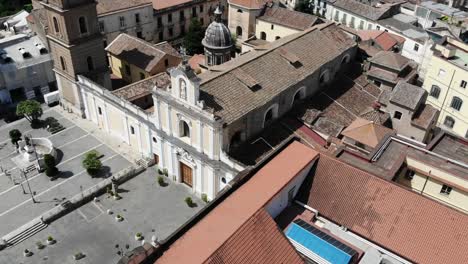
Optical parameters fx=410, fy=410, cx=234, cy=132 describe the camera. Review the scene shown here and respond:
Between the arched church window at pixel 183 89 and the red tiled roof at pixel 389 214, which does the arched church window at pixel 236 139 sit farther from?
the red tiled roof at pixel 389 214

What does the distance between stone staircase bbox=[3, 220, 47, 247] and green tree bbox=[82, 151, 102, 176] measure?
25.0 ft

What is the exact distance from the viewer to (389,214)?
28828 millimetres

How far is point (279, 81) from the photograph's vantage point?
42.2m

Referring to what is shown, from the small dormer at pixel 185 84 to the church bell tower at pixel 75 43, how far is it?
1694 centimetres

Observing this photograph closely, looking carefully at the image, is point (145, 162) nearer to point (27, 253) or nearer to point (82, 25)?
point (27, 253)

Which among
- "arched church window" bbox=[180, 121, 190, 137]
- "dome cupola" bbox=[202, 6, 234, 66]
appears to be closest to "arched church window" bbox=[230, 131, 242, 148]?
"arched church window" bbox=[180, 121, 190, 137]

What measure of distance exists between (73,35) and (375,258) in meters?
39.4

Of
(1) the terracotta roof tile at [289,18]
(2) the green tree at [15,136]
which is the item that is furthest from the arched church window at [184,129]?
(1) the terracotta roof tile at [289,18]

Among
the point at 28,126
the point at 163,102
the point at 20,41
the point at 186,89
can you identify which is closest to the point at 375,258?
the point at 186,89

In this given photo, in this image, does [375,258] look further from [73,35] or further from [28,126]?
[28,126]

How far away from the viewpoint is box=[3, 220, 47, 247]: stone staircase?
124 feet

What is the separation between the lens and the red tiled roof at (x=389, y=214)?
2708 cm

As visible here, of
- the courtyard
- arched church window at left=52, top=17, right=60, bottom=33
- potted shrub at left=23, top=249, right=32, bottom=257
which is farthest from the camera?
arched church window at left=52, top=17, right=60, bottom=33

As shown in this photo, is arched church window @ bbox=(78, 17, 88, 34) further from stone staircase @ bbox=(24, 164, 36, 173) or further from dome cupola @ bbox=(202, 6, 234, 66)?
stone staircase @ bbox=(24, 164, 36, 173)
